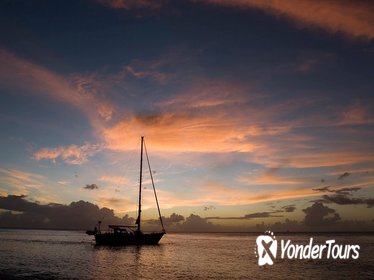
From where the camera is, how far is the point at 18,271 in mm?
52156

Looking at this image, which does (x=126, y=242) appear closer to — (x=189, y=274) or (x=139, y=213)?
(x=139, y=213)

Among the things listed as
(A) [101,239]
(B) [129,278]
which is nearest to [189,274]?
(B) [129,278]

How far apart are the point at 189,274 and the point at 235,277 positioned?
702 centimetres

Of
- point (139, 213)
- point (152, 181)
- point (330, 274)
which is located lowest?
point (330, 274)

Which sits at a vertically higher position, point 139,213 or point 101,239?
point 139,213

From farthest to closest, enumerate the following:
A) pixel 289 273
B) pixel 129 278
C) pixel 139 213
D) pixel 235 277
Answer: pixel 139 213, pixel 289 273, pixel 235 277, pixel 129 278

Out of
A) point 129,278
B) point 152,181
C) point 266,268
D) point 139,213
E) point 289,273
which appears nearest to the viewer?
point 129,278

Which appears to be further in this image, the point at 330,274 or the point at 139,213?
the point at 139,213
